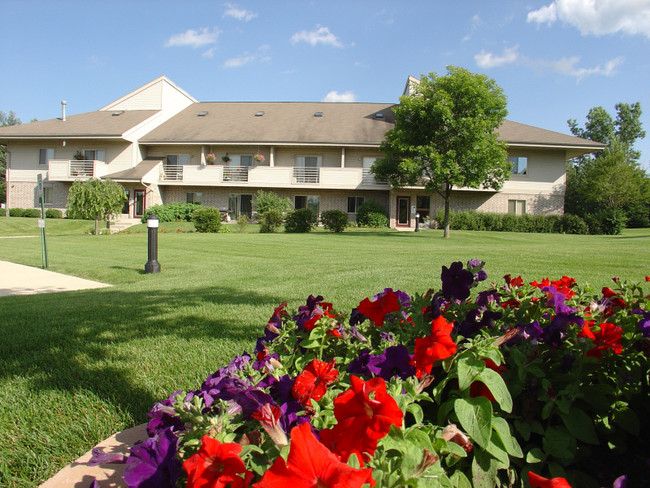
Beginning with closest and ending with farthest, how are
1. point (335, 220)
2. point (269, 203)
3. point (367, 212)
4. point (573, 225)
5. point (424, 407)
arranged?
point (424, 407) → point (335, 220) → point (269, 203) → point (573, 225) → point (367, 212)

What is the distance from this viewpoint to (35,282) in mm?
8008

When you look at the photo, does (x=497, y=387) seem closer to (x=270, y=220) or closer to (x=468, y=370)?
(x=468, y=370)

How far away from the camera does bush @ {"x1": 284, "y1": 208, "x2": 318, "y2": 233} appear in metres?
20.4

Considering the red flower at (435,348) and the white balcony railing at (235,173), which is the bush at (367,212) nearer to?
the white balcony railing at (235,173)

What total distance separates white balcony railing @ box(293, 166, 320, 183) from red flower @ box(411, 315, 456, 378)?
27.1 m

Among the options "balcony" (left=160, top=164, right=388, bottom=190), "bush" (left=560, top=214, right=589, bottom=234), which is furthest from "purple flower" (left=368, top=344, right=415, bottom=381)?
"bush" (left=560, top=214, right=589, bottom=234)

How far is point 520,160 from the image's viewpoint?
2800 centimetres

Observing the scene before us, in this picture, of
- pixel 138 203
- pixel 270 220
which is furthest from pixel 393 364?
pixel 138 203

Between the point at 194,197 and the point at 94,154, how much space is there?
7645 millimetres

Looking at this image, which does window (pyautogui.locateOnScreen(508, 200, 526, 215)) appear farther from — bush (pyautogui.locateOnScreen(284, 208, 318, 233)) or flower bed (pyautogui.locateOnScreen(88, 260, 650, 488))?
flower bed (pyautogui.locateOnScreen(88, 260, 650, 488))

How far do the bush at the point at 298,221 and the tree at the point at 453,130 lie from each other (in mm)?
4781

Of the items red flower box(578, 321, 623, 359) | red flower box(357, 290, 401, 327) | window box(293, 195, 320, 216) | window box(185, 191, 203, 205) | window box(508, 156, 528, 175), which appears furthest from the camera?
window box(185, 191, 203, 205)

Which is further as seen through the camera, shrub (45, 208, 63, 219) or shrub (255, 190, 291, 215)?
shrub (45, 208, 63, 219)

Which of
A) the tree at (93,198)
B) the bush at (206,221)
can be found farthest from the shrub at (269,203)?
the tree at (93,198)
